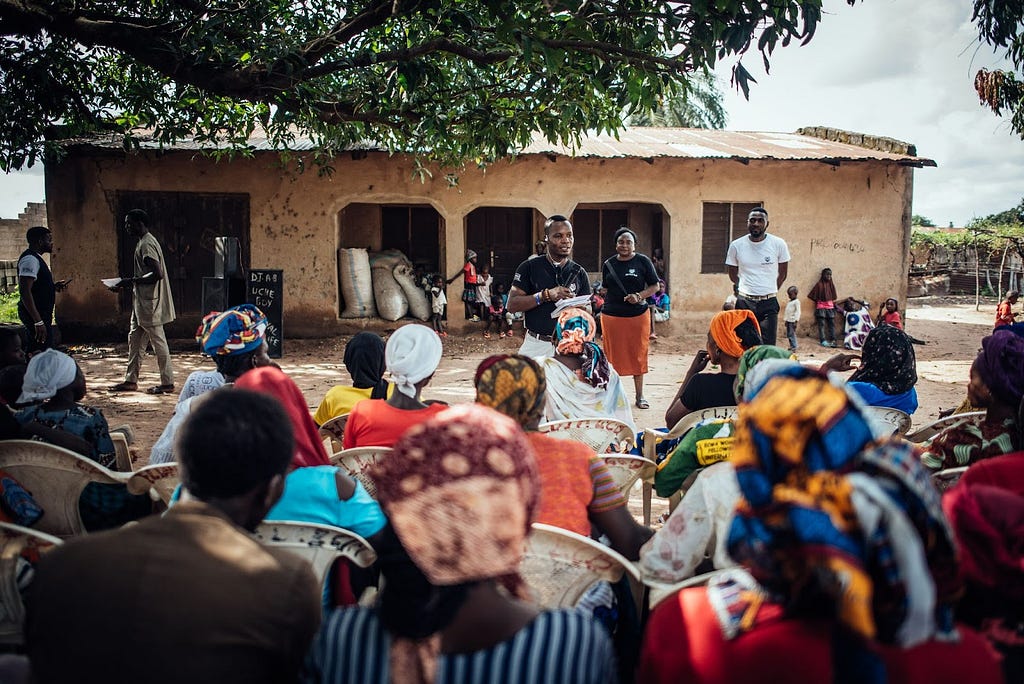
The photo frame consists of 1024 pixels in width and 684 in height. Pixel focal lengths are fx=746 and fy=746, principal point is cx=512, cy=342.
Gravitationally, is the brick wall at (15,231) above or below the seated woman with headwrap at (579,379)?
above

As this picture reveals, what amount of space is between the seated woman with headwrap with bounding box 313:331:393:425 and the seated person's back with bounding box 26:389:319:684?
2135 millimetres

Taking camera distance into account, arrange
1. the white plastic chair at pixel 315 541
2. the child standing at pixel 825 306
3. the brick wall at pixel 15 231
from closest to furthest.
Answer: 1. the white plastic chair at pixel 315 541
2. the child standing at pixel 825 306
3. the brick wall at pixel 15 231

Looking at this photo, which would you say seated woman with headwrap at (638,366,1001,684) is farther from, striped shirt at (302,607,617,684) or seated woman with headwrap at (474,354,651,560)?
seated woman with headwrap at (474,354,651,560)

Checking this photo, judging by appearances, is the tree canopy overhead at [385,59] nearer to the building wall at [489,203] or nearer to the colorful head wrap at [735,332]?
the colorful head wrap at [735,332]

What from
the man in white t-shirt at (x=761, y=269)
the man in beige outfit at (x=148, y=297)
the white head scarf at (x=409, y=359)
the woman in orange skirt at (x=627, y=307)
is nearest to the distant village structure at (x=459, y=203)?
the man in beige outfit at (x=148, y=297)

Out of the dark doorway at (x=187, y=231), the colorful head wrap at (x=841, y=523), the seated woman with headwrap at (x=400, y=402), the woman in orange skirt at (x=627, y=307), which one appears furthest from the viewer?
the dark doorway at (x=187, y=231)

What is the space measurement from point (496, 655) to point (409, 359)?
1.73m

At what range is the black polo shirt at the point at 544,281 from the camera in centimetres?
557

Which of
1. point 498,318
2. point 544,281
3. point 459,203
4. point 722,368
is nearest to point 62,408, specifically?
point 722,368

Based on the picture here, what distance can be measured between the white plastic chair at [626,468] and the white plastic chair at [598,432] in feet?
1.51

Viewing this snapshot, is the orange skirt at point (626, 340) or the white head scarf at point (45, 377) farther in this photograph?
the orange skirt at point (626, 340)

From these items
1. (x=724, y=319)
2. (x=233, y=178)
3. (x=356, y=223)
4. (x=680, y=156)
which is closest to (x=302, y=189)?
(x=233, y=178)

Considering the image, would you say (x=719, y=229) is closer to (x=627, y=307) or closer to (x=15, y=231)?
(x=627, y=307)

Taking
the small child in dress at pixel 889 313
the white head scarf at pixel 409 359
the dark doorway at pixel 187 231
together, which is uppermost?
the dark doorway at pixel 187 231
